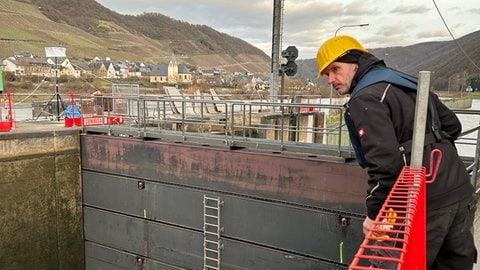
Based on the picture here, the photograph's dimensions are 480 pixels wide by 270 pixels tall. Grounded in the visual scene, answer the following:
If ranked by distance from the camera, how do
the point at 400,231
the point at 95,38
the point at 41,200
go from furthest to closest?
the point at 95,38, the point at 41,200, the point at 400,231

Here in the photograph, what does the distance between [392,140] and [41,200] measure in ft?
29.3

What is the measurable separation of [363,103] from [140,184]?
23.9ft

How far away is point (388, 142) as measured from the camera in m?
2.21

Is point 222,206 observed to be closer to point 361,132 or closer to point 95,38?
point 361,132

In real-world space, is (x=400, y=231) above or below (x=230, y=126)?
above

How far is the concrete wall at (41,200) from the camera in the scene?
8.70m

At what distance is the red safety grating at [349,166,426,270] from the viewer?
1.37 m

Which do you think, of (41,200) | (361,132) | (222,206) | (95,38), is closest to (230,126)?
(222,206)

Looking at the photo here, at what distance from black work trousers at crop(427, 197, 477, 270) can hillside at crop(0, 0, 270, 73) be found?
359 ft

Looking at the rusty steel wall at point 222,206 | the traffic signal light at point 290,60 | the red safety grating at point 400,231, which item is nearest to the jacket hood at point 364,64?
the red safety grating at point 400,231

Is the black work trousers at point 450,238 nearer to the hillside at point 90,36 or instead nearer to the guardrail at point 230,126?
the guardrail at point 230,126

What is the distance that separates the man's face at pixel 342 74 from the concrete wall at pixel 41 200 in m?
8.15

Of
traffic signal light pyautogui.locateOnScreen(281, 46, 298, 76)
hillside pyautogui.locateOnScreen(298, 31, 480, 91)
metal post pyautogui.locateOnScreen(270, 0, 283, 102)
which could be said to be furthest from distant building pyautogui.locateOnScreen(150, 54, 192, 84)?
traffic signal light pyautogui.locateOnScreen(281, 46, 298, 76)

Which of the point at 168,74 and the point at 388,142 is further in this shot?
the point at 168,74
